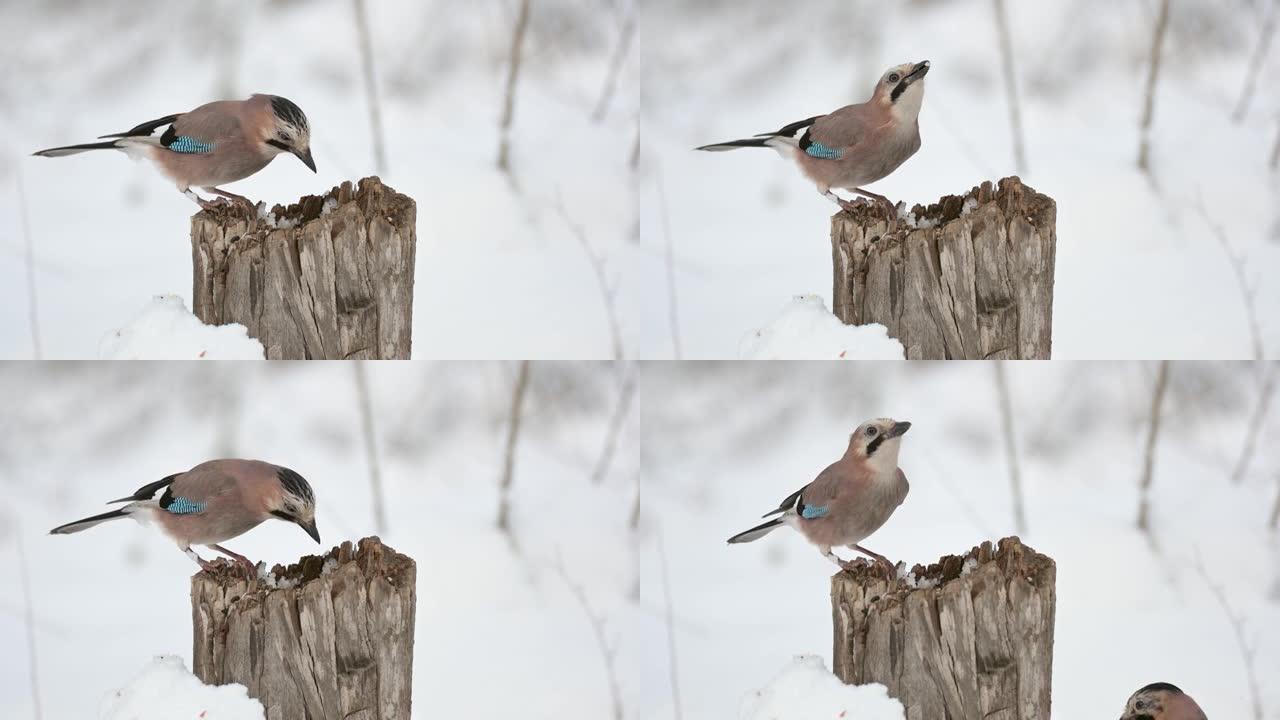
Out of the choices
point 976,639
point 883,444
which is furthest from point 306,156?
point 976,639

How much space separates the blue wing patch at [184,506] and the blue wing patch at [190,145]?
40.7 inches

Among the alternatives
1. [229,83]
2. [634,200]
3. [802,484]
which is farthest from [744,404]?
[229,83]

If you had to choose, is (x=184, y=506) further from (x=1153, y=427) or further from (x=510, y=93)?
(x=1153, y=427)

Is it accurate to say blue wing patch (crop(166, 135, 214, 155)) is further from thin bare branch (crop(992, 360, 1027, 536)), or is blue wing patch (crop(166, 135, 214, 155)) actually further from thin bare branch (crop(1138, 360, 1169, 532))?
thin bare branch (crop(1138, 360, 1169, 532))

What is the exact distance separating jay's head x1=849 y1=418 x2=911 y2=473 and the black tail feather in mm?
2290

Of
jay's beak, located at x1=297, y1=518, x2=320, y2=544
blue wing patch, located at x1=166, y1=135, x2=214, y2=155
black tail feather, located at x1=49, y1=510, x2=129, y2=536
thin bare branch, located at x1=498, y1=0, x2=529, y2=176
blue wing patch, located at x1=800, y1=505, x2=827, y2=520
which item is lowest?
blue wing patch, located at x1=800, y1=505, x2=827, y2=520

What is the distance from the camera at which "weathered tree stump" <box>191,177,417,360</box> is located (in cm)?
394

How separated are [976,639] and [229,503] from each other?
7.14 ft

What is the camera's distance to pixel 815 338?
4309 millimetres

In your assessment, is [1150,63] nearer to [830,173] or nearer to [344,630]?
[830,173]

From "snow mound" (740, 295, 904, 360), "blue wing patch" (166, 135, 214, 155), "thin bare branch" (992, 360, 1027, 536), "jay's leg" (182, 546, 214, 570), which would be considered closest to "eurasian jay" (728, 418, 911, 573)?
"snow mound" (740, 295, 904, 360)

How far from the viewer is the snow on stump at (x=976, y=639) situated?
3852 millimetres

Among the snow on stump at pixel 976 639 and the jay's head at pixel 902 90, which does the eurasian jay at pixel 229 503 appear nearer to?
the snow on stump at pixel 976 639

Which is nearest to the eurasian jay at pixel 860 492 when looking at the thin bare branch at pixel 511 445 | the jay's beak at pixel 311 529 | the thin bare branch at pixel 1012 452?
the thin bare branch at pixel 1012 452
